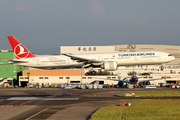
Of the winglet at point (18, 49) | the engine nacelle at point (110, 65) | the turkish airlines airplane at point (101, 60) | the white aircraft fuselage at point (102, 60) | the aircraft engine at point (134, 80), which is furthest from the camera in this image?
the aircraft engine at point (134, 80)

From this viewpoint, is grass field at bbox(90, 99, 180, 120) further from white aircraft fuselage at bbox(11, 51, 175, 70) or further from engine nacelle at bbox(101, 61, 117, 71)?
white aircraft fuselage at bbox(11, 51, 175, 70)

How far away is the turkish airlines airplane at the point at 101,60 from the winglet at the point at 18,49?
732 millimetres

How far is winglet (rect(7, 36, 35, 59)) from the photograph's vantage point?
81.2 metres

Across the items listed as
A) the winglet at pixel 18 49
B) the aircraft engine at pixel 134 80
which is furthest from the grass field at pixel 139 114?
the aircraft engine at pixel 134 80

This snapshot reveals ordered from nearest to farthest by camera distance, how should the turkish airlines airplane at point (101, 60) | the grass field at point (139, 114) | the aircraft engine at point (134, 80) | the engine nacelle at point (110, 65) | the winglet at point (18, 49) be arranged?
the grass field at point (139, 114), the engine nacelle at point (110, 65), the turkish airlines airplane at point (101, 60), the winglet at point (18, 49), the aircraft engine at point (134, 80)

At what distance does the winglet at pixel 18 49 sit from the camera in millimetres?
81181

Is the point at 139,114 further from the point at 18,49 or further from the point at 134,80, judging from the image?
the point at 134,80

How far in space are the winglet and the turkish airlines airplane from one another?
28.8 inches

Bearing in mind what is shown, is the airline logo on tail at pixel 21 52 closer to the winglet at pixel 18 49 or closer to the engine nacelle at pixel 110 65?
the winglet at pixel 18 49

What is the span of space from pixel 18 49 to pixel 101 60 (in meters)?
23.1

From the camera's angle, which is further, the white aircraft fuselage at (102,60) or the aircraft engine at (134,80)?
the aircraft engine at (134,80)

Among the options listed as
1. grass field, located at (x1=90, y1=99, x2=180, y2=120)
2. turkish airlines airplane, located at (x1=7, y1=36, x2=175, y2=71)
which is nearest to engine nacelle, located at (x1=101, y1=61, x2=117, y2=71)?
turkish airlines airplane, located at (x1=7, y1=36, x2=175, y2=71)

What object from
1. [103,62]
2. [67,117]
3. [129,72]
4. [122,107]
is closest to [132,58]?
[103,62]

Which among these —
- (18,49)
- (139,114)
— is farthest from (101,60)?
(139,114)
